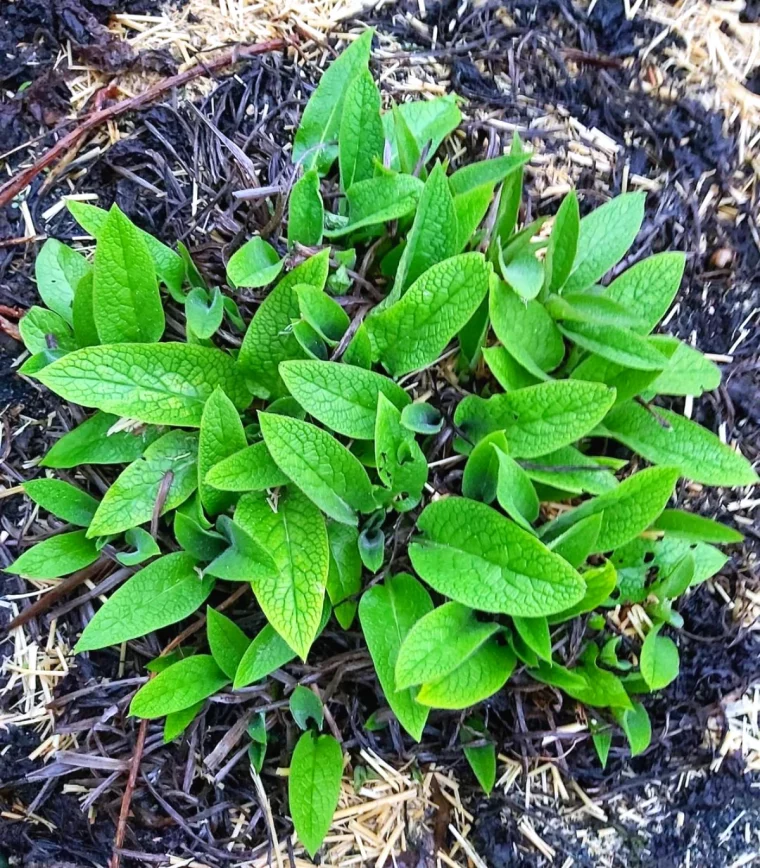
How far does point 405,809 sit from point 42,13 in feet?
5.13

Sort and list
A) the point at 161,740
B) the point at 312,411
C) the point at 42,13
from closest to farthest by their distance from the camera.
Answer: the point at 312,411 < the point at 161,740 < the point at 42,13

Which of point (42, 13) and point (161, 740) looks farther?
point (42, 13)

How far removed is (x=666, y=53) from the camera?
4.84ft

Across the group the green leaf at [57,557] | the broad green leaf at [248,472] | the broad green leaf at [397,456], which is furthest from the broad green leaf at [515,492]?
the green leaf at [57,557]

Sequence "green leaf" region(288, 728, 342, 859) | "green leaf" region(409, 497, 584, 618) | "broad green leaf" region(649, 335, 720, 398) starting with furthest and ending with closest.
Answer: "broad green leaf" region(649, 335, 720, 398) → "green leaf" region(288, 728, 342, 859) → "green leaf" region(409, 497, 584, 618)

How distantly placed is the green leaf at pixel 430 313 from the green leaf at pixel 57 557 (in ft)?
1.86

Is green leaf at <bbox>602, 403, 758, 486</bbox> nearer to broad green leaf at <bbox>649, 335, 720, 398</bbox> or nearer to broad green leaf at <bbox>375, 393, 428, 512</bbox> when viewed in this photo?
broad green leaf at <bbox>649, 335, 720, 398</bbox>

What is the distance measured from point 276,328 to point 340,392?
0.51 ft

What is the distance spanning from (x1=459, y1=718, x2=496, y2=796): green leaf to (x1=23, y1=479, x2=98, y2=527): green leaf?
0.71 meters

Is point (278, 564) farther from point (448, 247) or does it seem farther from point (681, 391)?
point (681, 391)

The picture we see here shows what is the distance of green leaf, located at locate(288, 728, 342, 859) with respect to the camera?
1149 millimetres

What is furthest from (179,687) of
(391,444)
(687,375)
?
(687,375)

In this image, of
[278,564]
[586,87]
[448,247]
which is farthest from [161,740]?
[586,87]

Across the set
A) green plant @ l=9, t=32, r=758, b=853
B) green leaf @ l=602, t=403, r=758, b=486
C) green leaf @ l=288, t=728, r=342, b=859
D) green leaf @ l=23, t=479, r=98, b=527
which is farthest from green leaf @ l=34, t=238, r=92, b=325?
green leaf @ l=602, t=403, r=758, b=486
